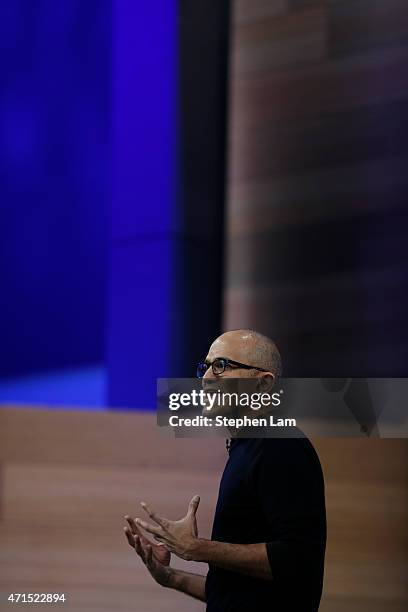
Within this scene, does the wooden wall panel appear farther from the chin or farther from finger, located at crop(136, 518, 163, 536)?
finger, located at crop(136, 518, 163, 536)

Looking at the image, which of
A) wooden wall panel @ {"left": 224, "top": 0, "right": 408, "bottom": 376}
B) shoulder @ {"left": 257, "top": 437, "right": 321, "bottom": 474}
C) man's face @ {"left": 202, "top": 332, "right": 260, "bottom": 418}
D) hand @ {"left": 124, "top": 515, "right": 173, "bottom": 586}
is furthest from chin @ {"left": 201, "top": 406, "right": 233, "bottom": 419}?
wooden wall panel @ {"left": 224, "top": 0, "right": 408, "bottom": 376}

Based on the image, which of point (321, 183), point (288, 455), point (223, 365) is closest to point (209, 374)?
→ point (223, 365)

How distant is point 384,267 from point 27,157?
99 cm

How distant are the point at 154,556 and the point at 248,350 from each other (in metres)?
0.34

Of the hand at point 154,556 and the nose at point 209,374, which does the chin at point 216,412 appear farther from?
the hand at point 154,556

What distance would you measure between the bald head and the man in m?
0.12

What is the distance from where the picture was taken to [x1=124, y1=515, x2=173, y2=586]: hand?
1217mm

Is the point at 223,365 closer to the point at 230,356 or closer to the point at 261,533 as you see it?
the point at 230,356

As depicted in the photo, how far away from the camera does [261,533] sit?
1.16m

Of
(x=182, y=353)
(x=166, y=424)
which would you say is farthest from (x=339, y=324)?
(x=166, y=424)

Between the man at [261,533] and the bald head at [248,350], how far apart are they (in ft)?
0.39

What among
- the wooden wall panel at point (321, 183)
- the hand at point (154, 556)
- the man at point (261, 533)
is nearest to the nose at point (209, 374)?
the man at point (261, 533)

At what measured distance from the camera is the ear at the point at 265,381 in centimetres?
127

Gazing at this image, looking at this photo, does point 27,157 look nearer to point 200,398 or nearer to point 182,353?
point 182,353
